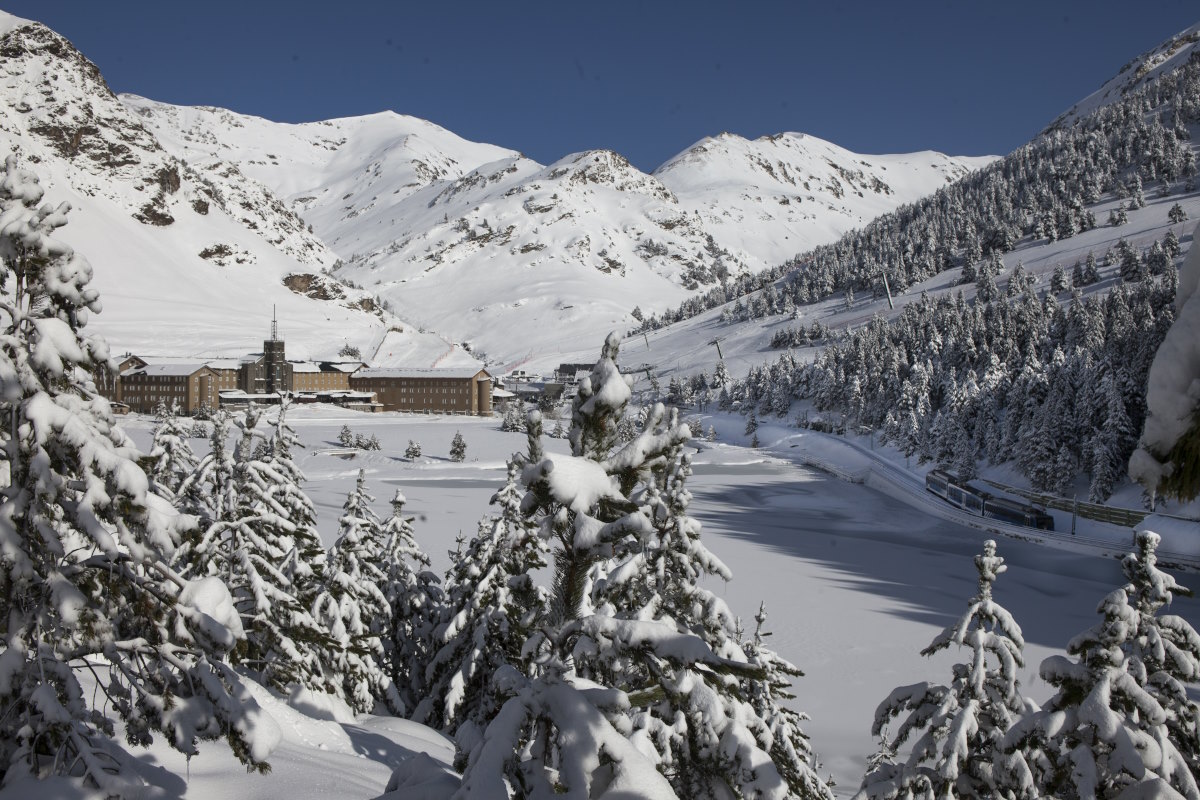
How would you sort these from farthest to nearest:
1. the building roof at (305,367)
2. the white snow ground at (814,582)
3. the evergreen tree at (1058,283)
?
the building roof at (305,367), the evergreen tree at (1058,283), the white snow ground at (814,582)

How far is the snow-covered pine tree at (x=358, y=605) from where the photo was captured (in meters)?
14.0

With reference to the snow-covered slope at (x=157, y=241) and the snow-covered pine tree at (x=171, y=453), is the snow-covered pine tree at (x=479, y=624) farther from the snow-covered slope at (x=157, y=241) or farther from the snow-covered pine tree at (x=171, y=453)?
the snow-covered slope at (x=157, y=241)

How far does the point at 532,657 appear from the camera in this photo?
3.43 meters

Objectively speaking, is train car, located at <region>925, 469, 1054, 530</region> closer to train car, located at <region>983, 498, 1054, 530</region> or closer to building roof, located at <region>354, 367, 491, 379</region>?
train car, located at <region>983, 498, 1054, 530</region>

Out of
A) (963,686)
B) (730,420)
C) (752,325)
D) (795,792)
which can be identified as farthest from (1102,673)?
(752,325)

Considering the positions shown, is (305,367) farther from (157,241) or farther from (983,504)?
(983,504)

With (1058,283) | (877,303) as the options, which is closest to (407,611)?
(1058,283)

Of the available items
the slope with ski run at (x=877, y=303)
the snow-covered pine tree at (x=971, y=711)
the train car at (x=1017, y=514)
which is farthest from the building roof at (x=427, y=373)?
the snow-covered pine tree at (x=971, y=711)

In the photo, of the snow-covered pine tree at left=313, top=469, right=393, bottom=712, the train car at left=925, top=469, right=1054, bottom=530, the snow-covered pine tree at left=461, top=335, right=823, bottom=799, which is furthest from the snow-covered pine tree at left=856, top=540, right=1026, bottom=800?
the train car at left=925, top=469, right=1054, bottom=530

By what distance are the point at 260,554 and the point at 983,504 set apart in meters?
45.8

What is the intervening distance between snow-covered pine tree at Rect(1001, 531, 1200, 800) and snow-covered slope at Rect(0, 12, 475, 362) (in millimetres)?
124289

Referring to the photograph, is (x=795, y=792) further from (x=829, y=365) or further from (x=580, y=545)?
(x=829, y=365)

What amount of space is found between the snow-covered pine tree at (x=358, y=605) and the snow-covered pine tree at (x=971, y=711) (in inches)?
337

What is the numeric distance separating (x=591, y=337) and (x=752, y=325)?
56.4 metres
